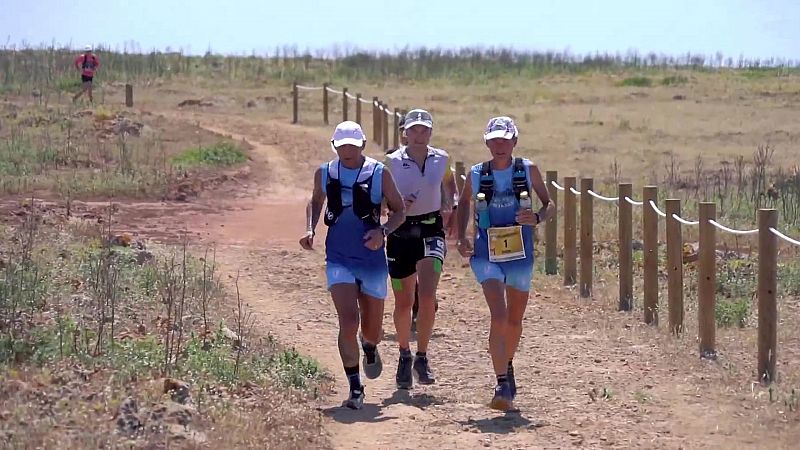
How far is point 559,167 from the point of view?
2277cm

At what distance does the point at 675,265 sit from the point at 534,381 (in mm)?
1866

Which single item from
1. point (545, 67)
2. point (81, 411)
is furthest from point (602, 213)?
point (545, 67)

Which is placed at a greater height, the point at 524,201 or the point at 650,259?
the point at 524,201

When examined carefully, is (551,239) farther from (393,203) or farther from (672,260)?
(393,203)

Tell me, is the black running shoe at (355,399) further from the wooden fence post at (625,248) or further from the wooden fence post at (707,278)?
the wooden fence post at (625,248)

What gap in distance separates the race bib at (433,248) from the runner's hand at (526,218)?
0.80 m

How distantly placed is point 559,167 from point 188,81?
22.2 meters

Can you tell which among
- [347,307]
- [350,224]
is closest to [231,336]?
[347,307]

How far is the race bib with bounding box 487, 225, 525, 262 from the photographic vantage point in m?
6.88

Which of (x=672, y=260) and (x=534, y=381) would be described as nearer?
(x=534, y=381)

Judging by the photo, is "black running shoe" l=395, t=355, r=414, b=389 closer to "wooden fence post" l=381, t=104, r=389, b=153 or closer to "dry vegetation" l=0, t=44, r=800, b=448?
"dry vegetation" l=0, t=44, r=800, b=448

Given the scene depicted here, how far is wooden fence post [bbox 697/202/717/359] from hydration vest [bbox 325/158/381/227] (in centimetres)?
282

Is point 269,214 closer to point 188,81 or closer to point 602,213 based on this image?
A: point 602,213

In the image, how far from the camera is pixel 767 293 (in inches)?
300
